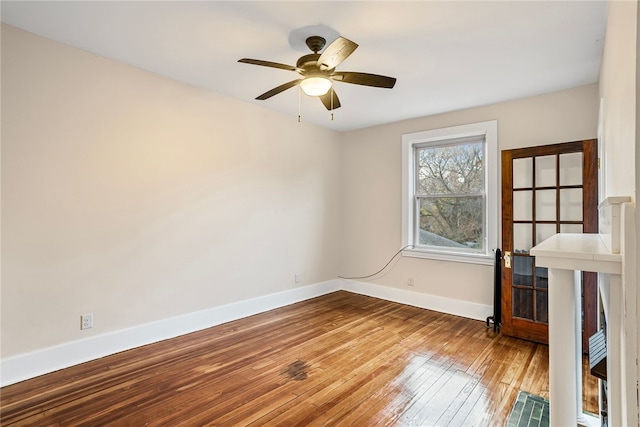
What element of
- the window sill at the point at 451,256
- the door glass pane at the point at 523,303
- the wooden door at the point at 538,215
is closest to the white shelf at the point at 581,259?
the wooden door at the point at 538,215

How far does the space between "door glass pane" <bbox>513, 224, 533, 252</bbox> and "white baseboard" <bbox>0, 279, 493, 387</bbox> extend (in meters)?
0.89

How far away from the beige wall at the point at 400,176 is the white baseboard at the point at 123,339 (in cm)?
152

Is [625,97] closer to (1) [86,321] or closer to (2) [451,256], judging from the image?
(2) [451,256]

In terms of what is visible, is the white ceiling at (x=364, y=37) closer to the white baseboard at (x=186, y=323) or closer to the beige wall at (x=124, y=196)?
the beige wall at (x=124, y=196)

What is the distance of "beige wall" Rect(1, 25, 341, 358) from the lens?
2457 mm

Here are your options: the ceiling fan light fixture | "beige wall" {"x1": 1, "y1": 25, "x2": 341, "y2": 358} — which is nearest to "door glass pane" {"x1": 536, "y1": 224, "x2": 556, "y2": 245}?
the ceiling fan light fixture

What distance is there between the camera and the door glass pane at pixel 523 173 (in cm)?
337

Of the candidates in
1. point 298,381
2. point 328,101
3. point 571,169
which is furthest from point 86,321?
point 571,169

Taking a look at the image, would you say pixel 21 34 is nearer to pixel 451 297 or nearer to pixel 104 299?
pixel 104 299

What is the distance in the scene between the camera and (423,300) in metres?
4.42

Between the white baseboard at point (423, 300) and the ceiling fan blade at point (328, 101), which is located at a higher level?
the ceiling fan blade at point (328, 101)

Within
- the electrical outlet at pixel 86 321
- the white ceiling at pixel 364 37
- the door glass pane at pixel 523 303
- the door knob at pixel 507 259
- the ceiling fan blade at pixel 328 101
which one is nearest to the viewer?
the white ceiling at pixel 364 37

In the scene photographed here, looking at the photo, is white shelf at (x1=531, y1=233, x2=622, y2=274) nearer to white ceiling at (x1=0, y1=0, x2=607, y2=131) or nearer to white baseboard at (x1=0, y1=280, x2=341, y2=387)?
white ceiling at (x1=0, y1=0, x2=607, y2=131)

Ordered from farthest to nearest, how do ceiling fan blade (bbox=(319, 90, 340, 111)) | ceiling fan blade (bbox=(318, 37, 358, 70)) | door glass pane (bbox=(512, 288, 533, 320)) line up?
door glass pane (bbox=(512, 288, 533, 320)), ceiling fan blade (bbox=(319, 90, 340, 111)), ceiling fan blade (bbox=(318, 37, 358, 70))
